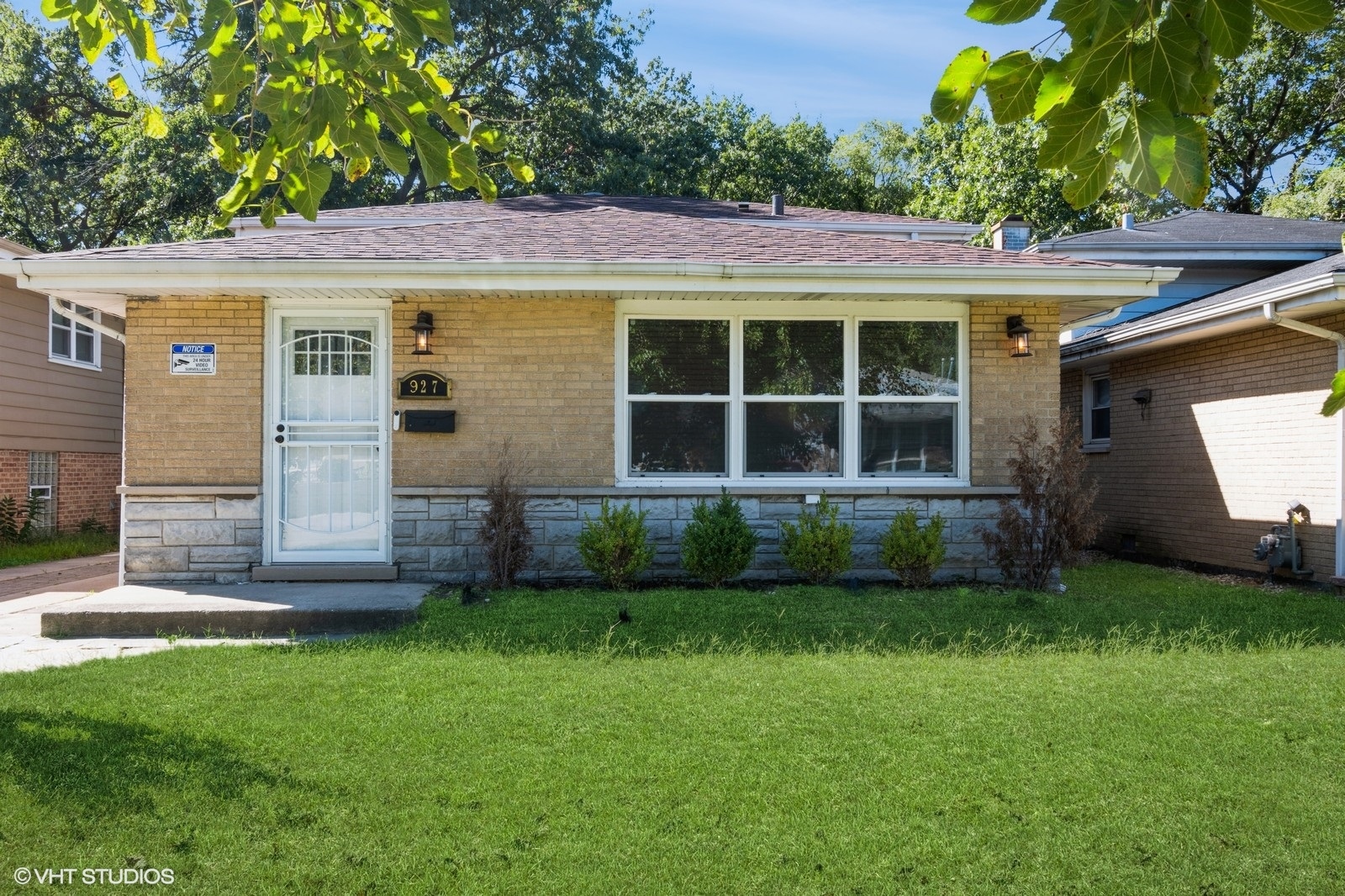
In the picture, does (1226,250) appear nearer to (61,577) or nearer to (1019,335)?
(1019,335)

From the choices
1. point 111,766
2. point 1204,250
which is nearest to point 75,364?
point 111,766

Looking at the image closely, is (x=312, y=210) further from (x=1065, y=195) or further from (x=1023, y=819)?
(x=1023, y=819)

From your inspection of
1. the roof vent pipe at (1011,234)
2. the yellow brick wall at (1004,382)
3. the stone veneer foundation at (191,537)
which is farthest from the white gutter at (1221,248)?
the stone veneer foundation at (191,537)

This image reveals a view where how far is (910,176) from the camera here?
101 ft

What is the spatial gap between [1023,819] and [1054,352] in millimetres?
5990

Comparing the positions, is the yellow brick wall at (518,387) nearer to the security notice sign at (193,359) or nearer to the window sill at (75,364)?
the security notice sign at (193,359)

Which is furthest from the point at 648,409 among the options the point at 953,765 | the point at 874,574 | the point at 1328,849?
the point at 1328,849

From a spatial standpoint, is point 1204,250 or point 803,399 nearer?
point 803,399

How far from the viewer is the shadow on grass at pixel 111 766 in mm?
3473

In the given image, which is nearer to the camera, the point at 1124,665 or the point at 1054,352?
the point at 1124,665

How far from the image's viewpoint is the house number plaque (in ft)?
26.8

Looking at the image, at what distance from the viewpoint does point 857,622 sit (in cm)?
646

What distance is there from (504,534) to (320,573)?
1.67m

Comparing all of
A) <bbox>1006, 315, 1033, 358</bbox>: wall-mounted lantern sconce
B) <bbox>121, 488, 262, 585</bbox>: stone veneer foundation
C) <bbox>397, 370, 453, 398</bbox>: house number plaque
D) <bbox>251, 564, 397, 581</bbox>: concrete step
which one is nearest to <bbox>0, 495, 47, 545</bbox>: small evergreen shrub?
<bbox>121, 488, 262, 585</bbox>: stone veneer foundation
